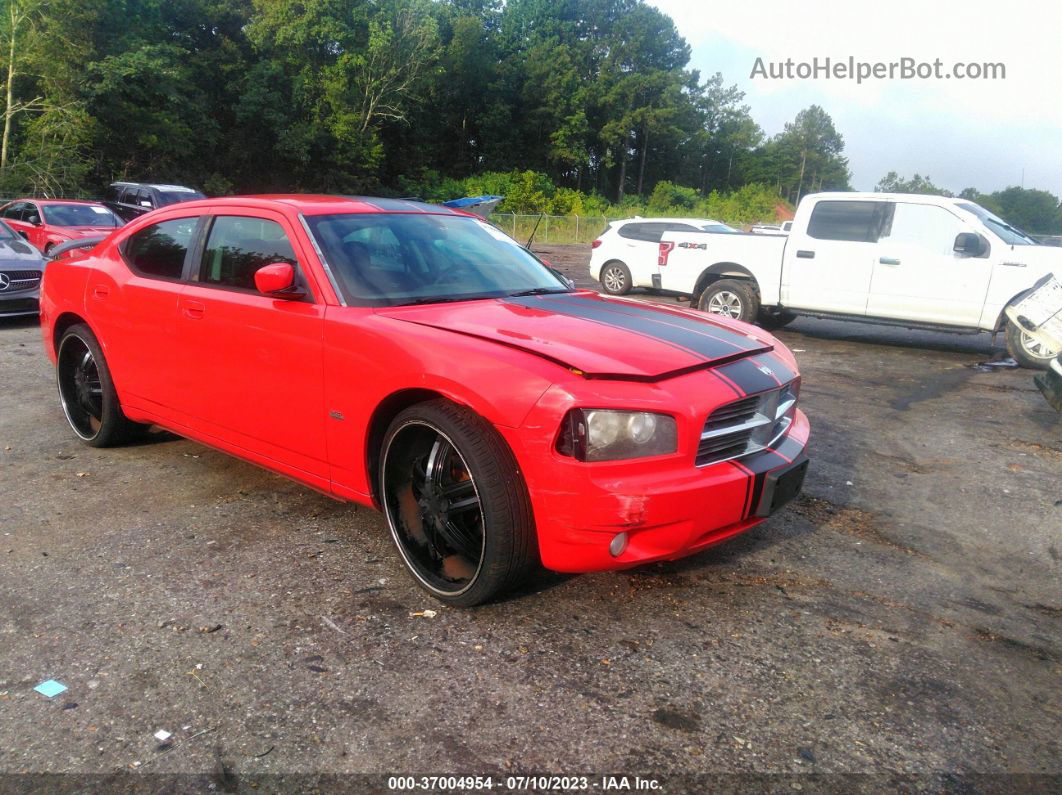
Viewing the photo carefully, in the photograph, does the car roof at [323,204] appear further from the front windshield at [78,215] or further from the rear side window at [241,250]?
the front windshield at [78,215]

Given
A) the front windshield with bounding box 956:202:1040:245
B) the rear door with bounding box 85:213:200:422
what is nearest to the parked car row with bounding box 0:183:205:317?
the rear door with bounding box 85:213:200:422

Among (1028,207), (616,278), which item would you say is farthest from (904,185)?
(616,278)

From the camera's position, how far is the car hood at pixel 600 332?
3025 millimetres

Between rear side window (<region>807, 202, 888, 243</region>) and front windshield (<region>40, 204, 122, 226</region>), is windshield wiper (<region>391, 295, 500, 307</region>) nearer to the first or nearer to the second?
rear side window (<region>807, 202, 888, 243</region>)

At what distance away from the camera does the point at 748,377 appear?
129 inches

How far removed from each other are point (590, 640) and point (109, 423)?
356 cm

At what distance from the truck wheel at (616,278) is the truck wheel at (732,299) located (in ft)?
13.1

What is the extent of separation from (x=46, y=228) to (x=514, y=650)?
13991 mm

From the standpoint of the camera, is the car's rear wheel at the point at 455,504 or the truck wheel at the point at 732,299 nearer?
the car's rear wheel at the point at 455,504

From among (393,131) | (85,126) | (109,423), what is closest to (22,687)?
(109,423)

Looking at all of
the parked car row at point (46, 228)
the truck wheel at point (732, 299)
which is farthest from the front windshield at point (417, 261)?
the truck wheel at point (732, 299)

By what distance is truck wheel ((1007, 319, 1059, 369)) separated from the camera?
29.0 ft

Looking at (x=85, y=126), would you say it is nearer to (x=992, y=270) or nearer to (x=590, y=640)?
(x=992, y=270)

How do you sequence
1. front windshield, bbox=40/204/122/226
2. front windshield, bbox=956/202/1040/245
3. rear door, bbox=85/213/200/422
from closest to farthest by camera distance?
rear door, bbox=85/213/200/422
front windshield, bbox=956/202/1040/245
front windshield, bbox=40/204/122/226
